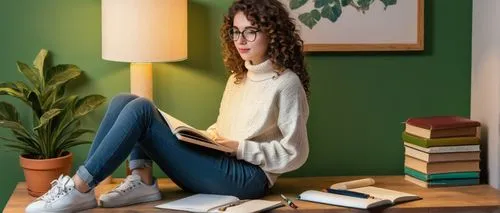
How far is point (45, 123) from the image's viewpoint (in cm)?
289

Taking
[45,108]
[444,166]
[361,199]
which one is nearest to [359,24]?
[444,166]

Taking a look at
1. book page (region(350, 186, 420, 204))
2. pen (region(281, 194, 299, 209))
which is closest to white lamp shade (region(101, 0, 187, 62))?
pen (region(281, 194, 299, 209))

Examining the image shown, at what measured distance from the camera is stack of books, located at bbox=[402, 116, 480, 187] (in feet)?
9.98

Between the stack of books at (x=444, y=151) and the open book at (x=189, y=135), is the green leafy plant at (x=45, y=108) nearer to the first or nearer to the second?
the open book at (x=189, y=135)

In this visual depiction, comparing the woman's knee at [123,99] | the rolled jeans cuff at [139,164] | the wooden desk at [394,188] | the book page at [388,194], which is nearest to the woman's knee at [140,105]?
the woman's knee at [123,99]

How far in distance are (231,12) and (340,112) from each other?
68 centimetres

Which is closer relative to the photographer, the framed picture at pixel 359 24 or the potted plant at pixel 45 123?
the potted plant at pixel 45 123

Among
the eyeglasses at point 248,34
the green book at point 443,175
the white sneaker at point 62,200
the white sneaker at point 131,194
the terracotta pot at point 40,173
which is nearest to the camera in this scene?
the white sneaker at point 62,200

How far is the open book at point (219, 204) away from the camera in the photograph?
2.65 m

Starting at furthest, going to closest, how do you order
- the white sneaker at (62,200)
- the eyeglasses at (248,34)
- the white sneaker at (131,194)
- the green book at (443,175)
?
the green book at (443,175), the eyeglasses at (248,34), the white sneaker at (131,194), the white sneaker at (62,200)

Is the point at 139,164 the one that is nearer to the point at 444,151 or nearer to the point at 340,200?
the point at 340,200

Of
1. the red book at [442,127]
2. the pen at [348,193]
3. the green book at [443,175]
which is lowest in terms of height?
the pen at [348,193]

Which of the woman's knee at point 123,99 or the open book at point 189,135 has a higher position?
the woman's knee at point 123,99

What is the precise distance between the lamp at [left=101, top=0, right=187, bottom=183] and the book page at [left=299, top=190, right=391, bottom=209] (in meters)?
0.68
